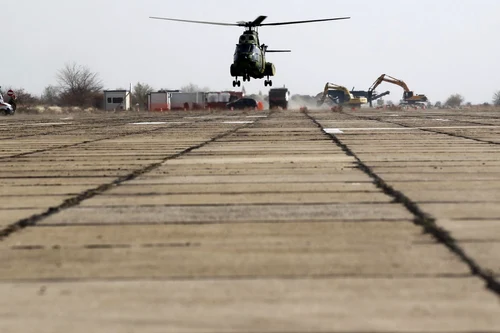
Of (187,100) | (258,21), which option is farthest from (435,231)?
(187,100)

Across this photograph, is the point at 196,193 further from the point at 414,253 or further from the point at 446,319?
the point at 446,319

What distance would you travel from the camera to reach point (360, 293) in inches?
133

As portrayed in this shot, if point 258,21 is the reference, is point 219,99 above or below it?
below

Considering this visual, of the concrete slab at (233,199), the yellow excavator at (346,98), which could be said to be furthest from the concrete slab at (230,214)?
the yellow excavator at (346,98)

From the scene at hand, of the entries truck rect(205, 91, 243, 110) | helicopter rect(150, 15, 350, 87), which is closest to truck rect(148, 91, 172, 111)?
truck rect(205, 91, 243, 110)

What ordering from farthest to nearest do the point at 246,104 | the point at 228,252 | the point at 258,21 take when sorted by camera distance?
the point at 246,104 < the point at 258,21 < the point at 228,252

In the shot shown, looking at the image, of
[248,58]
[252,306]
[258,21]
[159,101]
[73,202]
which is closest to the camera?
[252,306]

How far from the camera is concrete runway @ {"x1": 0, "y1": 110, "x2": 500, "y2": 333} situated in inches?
122

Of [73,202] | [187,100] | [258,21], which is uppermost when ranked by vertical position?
[258,21]

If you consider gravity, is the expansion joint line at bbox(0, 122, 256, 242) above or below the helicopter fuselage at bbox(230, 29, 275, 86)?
below

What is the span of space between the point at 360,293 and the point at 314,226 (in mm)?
1650

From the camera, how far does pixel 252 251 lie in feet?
14.1

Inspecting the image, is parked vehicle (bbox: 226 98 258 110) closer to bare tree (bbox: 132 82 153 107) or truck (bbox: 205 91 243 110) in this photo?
truck (bbox: 205 91 243 110)

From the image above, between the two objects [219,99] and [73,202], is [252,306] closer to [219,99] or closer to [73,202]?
[73,202]
